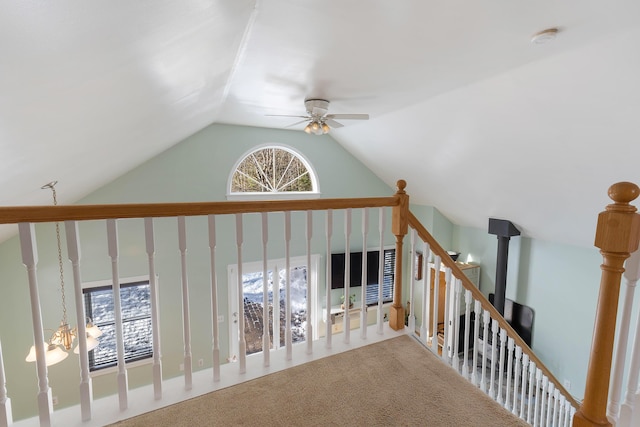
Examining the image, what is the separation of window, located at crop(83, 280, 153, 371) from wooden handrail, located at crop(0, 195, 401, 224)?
383cm

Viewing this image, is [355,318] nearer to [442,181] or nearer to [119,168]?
[442,181]

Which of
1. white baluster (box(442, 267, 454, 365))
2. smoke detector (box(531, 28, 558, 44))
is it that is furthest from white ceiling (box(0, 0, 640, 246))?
white baluster (box(442, 267, 454, 365))

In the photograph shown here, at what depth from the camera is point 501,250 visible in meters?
5.34

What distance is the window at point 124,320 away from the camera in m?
4.44

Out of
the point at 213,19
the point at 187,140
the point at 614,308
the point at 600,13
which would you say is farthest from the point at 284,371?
the point at 187,140

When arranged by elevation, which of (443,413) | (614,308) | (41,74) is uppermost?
(41,74)

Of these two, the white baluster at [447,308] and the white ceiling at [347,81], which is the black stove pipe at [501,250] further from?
the white baluster at [447,308]

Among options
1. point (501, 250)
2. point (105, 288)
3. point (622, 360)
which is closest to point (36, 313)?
point (622, 360)

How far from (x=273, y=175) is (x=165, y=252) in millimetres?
2216

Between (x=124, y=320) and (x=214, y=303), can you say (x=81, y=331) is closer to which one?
(x=214, y=303)

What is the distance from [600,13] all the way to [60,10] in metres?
2.63

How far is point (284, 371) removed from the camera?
1586 millimetres

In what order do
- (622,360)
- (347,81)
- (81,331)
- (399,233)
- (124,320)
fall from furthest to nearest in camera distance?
(124,320)
(347,81)
(399,233)
(81,331)
(622,360)

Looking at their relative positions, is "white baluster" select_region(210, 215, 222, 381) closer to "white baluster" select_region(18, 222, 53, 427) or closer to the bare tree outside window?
"white baluster" select_region(18, 222, 53, 427)
